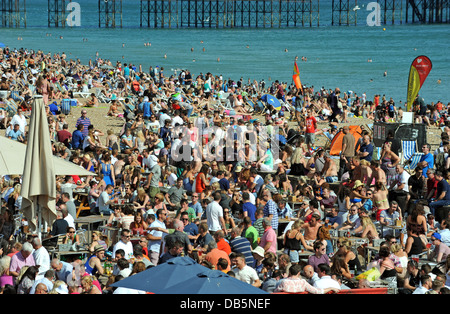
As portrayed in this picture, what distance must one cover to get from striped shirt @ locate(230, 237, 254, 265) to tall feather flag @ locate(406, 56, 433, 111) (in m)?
9.89

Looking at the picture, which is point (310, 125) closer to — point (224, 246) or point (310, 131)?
point (310, 131)

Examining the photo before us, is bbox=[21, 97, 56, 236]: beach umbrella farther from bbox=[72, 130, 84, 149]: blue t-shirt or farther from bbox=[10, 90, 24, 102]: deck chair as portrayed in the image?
bbox=[10, 90, 24, 102]: deck chair

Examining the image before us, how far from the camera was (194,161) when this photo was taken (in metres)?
14.7

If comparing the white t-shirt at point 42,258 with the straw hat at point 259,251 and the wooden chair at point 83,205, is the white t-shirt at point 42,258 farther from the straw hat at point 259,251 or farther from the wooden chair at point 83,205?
the wooden chair at point 83,205

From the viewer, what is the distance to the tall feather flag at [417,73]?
18375 mm

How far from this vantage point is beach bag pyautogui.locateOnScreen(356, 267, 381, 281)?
29.6 feet

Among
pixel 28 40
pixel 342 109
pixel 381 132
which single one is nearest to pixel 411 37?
pixel 28 40

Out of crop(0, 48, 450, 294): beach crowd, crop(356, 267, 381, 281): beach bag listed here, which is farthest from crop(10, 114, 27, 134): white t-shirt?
crop(356, 267, 381, 281): beach bag

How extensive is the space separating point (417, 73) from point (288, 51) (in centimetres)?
6690

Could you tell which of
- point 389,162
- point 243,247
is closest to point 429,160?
point 389,162

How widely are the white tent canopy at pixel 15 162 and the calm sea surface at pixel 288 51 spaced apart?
1533 inches

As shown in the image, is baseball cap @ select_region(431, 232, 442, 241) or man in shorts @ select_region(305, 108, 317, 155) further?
man in shorts @ select_region(305, 108, 317, 155)

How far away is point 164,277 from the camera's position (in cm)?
738
